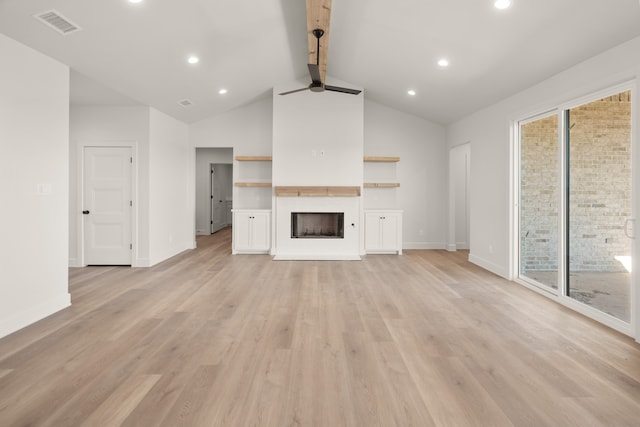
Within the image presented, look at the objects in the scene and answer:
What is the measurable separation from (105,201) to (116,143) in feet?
3.08

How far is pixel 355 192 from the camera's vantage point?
6.41 metres

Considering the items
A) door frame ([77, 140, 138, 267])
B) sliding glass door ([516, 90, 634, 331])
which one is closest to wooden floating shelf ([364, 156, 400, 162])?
sliding glass door ([516, 90, 634, 331])

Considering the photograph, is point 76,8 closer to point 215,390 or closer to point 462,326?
point 215,390

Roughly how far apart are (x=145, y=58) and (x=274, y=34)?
5.32 feet

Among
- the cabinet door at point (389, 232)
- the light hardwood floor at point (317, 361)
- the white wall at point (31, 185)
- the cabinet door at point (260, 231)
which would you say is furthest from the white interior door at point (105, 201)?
the cabinet door at point (389, 232)

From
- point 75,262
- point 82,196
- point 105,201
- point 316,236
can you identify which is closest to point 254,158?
point 316,236

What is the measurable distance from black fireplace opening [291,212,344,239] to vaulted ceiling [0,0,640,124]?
2538mm

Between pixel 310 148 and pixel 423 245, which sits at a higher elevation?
pixel 310 148

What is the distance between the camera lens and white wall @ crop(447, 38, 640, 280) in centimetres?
304

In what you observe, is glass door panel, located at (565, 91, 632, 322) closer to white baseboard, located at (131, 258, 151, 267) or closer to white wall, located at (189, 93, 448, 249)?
white wall, located at (189, 93, 448, 249)

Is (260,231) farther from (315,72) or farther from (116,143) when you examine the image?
(315,72)

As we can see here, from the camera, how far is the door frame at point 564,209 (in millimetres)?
2793

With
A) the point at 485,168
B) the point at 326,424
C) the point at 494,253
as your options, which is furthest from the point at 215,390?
the point at 485,168

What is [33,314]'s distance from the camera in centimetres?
315
